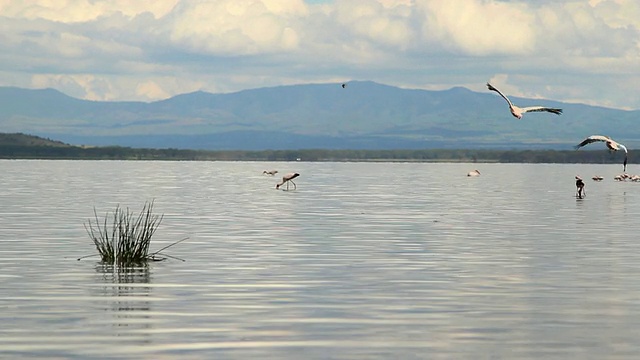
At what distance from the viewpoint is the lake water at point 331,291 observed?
66.7 ft

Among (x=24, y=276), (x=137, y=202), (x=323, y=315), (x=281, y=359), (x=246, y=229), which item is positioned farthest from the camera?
(x=137, y=202)

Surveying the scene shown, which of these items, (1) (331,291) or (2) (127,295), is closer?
(2) (127,295)

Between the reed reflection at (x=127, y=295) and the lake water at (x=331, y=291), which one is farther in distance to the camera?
→ the reed reflection at (x=127, y=295)

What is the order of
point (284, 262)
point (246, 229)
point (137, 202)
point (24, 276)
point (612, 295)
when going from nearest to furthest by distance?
1. point (612, 295)
2. point (24, 276)
3. point (284, 262)
4. point (246, 229)
5. point (137, 202)

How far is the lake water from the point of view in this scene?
2033 centimetres

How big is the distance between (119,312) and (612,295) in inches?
376

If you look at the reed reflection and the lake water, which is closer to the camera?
the lake water

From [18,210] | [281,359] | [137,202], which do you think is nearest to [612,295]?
[281,359]

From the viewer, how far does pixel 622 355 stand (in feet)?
63.9

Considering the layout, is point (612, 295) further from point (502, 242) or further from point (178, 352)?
point (502, 242)

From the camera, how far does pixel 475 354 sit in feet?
63.8

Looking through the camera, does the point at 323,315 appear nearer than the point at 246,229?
Yes

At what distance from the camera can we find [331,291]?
1083 inches

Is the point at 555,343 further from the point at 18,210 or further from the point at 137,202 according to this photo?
the point at 137,202
